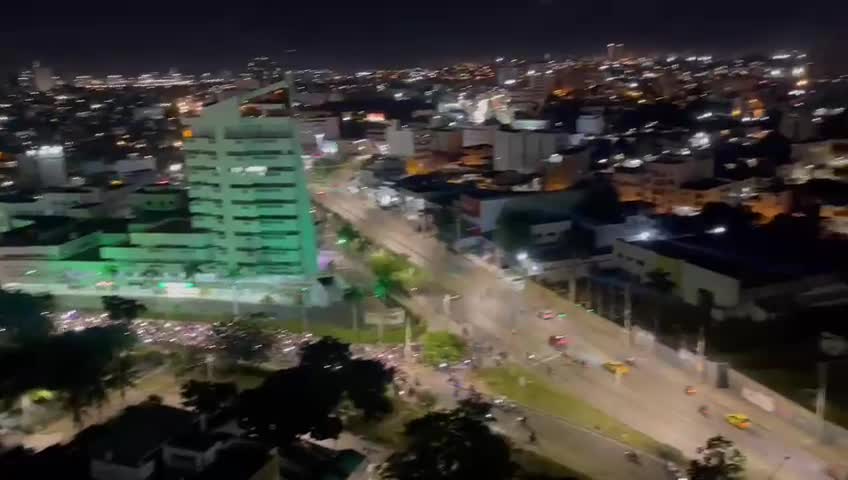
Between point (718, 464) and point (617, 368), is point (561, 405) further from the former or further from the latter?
point (718, 464)

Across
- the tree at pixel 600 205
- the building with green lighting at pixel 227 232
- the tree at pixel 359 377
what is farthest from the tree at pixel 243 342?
the tree at pixel 600 205

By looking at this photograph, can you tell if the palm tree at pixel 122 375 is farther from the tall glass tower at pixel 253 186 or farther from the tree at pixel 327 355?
the tall glass tower at pixel 253 186

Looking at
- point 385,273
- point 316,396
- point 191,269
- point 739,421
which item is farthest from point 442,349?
point 191,269

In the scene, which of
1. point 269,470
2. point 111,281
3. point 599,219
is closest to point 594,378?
point 269,470

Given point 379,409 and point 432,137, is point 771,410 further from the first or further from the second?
point 432,137

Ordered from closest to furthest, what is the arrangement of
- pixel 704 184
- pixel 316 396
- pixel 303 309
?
pixel 316 396 < pixel 303 309 < pixel 704 184

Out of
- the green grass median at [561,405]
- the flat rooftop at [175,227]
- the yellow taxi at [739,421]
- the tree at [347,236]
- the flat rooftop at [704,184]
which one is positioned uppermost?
the flat rooftop at [175,227]
